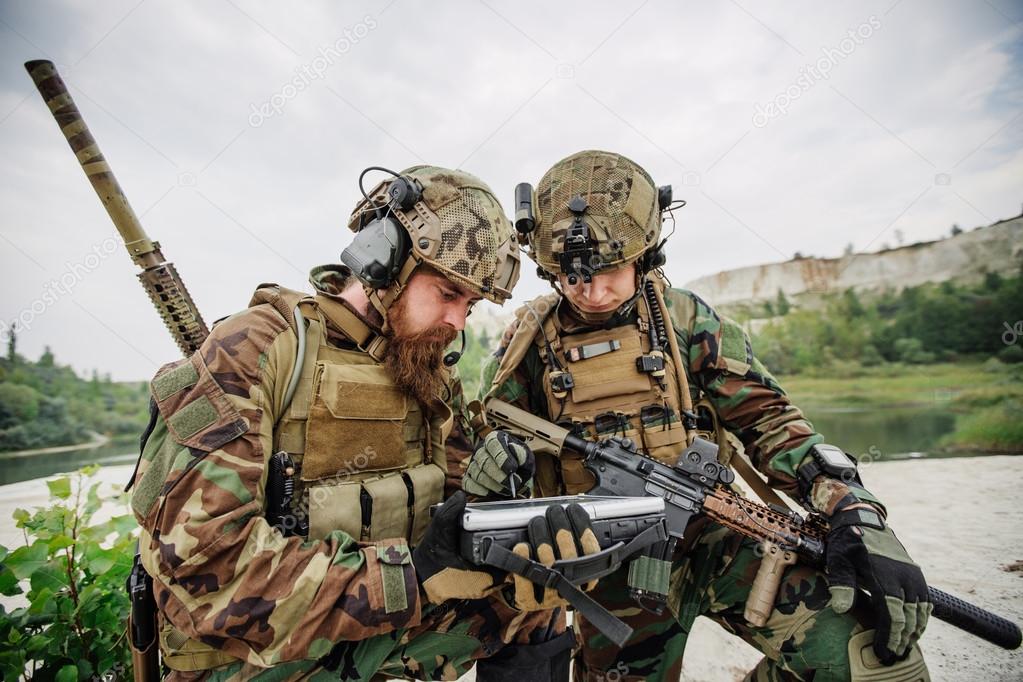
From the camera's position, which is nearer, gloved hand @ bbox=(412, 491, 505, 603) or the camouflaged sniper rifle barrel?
gloved hand @ bbox=(412, 491, 505, 603)

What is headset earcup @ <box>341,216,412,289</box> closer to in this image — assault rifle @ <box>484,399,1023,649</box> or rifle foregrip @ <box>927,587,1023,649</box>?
assault rifle @ <box>484,399,1023,649</box>

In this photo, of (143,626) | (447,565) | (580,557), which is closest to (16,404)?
(143,626)

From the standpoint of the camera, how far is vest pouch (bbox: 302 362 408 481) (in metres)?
2.15

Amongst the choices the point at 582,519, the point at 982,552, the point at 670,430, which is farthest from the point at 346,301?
the point at 982,552

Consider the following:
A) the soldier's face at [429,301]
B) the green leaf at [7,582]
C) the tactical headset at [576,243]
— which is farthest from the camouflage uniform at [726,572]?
the green leaf at [7,582]

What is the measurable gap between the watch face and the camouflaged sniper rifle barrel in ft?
10.9

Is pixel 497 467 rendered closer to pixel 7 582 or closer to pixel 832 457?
pixel 832 457

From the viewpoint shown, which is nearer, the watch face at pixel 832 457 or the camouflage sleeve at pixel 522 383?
the watch face at pixel 832 457

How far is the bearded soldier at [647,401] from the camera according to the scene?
2449 millimetres

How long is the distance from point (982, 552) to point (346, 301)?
6.20 meters

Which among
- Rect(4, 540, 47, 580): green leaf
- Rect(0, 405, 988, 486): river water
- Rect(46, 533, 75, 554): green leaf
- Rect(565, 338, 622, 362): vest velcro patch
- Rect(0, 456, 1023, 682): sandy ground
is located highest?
Rect(565, 338, 622, 362): vest velcro patch

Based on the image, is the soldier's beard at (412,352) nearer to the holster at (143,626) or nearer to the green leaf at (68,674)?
the holster at (143,626)

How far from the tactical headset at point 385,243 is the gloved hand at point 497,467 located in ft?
3.07

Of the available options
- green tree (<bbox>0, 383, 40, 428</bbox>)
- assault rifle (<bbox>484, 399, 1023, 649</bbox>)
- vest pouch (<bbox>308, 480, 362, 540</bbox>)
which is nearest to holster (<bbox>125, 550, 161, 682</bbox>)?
vest pouch (<bbox>308, 480, 362, 540</bbox>)
